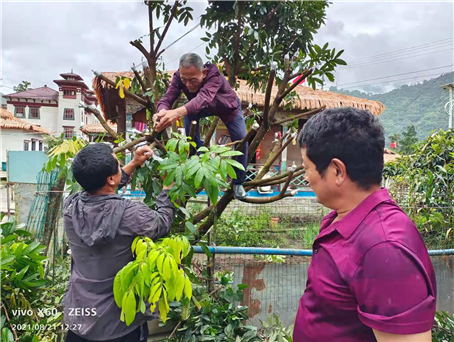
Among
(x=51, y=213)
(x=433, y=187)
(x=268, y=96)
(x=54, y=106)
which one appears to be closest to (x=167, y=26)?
(x=268, y=96)

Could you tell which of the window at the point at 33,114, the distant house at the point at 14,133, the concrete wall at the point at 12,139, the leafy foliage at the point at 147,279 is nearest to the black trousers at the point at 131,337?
the leafy foliage at the point at 147,279

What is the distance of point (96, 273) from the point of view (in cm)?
160

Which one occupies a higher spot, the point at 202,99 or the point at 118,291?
the point at 202,99

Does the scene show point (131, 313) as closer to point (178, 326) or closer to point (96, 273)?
point (96, 273)

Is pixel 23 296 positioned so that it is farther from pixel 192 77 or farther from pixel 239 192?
pixel 192 77

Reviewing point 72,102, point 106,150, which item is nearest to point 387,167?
point 106,150

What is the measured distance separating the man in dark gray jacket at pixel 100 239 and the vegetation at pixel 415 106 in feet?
223

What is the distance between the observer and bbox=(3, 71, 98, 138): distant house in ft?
101

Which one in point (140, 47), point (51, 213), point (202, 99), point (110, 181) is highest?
point (140, 47)

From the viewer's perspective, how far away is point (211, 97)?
2150 millimetres

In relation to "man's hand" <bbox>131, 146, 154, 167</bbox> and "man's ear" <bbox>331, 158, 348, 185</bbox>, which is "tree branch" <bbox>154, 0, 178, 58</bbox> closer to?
"man's hand" <bbox>131, 146, 154, 167</bbox>

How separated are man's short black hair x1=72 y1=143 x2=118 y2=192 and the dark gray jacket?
0.28ft

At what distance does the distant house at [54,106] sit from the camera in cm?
3073

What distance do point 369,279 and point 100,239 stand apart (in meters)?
1.21
